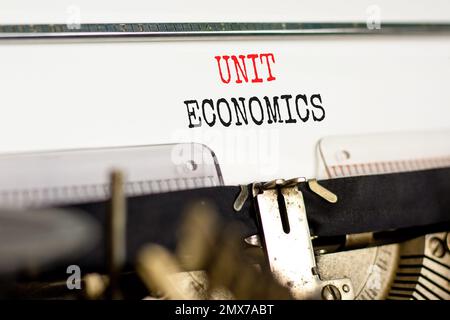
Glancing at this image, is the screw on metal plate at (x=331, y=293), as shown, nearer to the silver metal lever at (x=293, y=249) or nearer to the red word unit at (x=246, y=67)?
the silver metal lever at (x=293, y=249)

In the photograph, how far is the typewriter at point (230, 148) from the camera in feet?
5.12

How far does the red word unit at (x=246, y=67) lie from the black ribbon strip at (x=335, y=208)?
0.31 metres

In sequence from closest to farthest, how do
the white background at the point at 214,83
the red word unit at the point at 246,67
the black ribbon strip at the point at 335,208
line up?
the black ribbon strip at the point at 335,208 < the white background at the point at 214,83 < the red word unit at the point at 246,67

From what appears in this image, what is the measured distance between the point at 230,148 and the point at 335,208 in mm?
295

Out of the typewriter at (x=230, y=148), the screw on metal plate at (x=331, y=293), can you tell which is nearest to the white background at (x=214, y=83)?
the typewriter at (x=230, y=148)

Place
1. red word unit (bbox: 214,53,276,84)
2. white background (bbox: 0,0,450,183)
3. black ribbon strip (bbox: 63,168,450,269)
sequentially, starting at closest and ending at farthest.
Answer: black ribbon strip (bbox: 63,168,450,269)
white background (bbox: 0,0,450,183)
red word unit (bbox: 214,53,276,84)

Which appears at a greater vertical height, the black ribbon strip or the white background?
the white background

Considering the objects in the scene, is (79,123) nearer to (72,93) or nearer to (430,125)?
(72,93)

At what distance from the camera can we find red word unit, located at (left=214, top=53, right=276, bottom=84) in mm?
1835

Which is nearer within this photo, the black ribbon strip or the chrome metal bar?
the black ribbon strip

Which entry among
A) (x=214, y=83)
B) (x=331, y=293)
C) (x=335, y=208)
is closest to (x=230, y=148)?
(x=214, y=83)

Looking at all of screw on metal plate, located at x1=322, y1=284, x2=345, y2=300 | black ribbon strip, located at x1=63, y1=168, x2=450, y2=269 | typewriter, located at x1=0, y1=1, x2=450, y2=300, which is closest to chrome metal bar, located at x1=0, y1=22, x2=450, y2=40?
typewriter, located at x1=0, y1=1, x2=450, y2=300

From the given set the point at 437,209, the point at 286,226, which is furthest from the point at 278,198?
the point at 437,209

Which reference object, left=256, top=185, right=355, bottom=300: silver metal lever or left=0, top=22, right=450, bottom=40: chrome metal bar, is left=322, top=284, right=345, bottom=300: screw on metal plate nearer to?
left=256, top=185, right=355, bottom=300: silver metal lever
